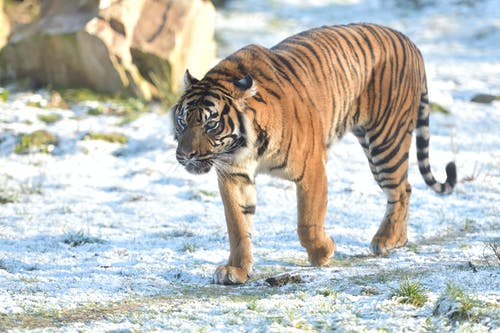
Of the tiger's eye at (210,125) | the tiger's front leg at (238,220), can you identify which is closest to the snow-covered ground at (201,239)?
the tiger's front leg at (238,220)

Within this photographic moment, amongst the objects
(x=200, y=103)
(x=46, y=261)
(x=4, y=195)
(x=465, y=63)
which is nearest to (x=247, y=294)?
(x=200, y=103)

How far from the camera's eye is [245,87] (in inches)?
178

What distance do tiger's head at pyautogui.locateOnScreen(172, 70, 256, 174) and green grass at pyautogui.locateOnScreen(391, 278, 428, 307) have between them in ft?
4.23

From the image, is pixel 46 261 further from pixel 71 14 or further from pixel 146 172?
pixel 71 14

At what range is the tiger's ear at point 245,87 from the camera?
450 centimetres

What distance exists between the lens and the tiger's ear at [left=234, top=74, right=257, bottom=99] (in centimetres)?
450

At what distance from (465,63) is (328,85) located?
823 cm

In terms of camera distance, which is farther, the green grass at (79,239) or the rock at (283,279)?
the green grass at (79,239)

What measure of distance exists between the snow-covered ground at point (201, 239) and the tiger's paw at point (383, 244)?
0.09 metres

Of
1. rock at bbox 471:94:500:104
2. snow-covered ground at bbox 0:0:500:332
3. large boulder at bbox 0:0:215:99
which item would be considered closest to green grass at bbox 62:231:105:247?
snow-covered ground at bbox 0:0:500:332

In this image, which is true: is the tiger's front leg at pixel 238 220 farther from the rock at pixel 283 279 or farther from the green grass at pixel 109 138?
the green grass at pixel 109 138

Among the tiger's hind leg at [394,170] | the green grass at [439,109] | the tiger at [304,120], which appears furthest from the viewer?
the green grass at [439,109]

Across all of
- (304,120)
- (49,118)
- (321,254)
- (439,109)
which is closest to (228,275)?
(321,254)

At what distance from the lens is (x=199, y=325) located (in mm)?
3531
